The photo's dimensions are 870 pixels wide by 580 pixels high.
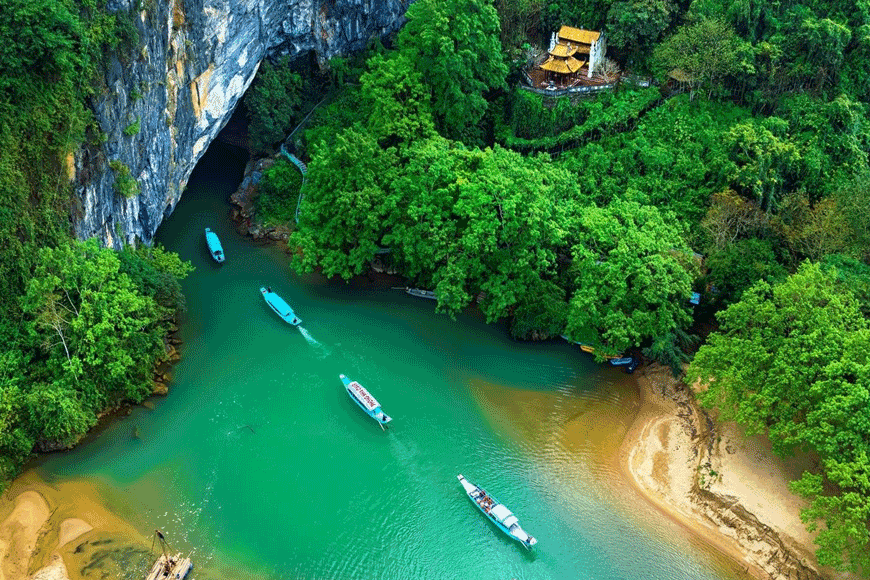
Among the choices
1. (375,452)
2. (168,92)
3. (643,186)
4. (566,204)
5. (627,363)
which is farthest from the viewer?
(643,186)

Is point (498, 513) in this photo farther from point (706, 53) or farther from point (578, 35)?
point (578, 35)

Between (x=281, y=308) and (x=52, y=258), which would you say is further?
(x=281, y=308)

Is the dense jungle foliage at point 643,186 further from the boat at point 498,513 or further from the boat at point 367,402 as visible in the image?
the boat at point 498,513

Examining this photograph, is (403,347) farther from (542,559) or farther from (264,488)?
(542,559)

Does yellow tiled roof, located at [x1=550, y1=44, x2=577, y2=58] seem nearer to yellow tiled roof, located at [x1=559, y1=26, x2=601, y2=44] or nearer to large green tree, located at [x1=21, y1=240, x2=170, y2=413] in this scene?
yellow tiled roof, located at [x1=559, y1=26, x2=601, y2=44]

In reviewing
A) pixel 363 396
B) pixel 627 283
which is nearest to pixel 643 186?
pixel 627 283

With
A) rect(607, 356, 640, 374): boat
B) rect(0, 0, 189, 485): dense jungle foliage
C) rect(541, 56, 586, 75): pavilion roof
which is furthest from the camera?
rect(541, 56, 586, 75): pavilion roof

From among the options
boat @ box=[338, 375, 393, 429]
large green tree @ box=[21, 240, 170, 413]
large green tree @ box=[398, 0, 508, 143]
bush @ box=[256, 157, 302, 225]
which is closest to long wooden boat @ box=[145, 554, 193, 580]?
large green tree @ box=[21, 240, 170, 413]
